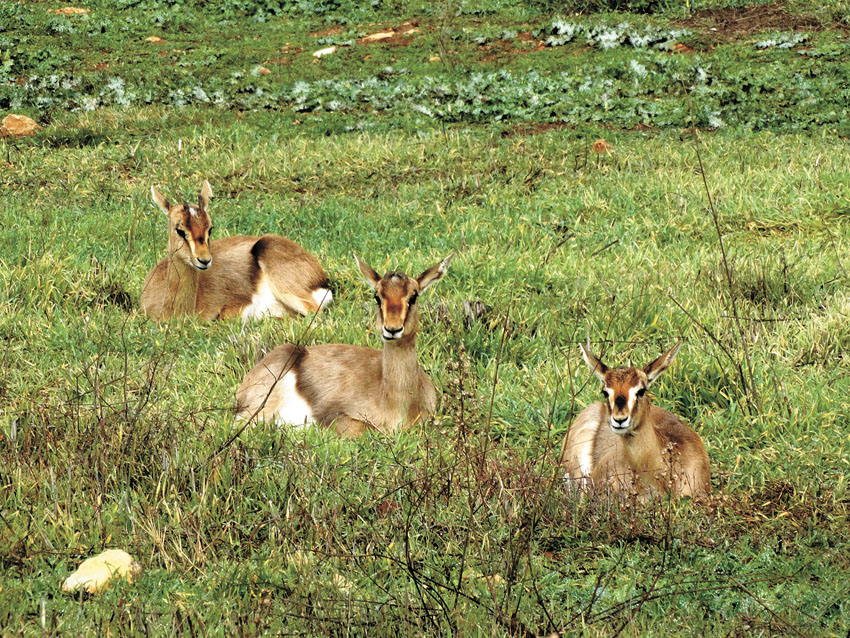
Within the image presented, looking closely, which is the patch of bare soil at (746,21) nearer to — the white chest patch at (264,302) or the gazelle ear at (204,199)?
the white chest patch at (264,302)

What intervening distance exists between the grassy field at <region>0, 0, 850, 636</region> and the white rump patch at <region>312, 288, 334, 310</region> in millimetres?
129

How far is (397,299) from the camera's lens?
5.25 meters

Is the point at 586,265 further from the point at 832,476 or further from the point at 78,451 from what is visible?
the point at 78,451

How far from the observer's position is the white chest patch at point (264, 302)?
809 centimetres

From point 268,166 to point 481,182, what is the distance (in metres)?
2.38

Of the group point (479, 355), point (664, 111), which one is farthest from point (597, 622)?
point (664, 111)

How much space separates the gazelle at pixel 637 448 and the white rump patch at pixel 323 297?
3041 mm

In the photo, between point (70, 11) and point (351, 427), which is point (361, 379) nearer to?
point (351, 427)

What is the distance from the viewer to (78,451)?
14.8 feet

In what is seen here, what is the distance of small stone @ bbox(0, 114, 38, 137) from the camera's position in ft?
41.4

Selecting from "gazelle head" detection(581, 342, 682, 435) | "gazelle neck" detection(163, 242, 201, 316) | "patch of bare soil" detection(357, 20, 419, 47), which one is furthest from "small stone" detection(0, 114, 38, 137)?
"gazelle head" detection(581, 342, 682, 435)

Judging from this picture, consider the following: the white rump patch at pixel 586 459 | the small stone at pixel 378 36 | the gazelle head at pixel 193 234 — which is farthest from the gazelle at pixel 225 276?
the small stone at pixel 378 36

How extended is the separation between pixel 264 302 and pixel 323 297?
889 mm

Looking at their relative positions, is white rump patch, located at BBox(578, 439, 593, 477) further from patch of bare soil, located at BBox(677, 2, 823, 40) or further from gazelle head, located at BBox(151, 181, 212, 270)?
patch of bare soil, located at BBox(677, 2, 823, 40)
